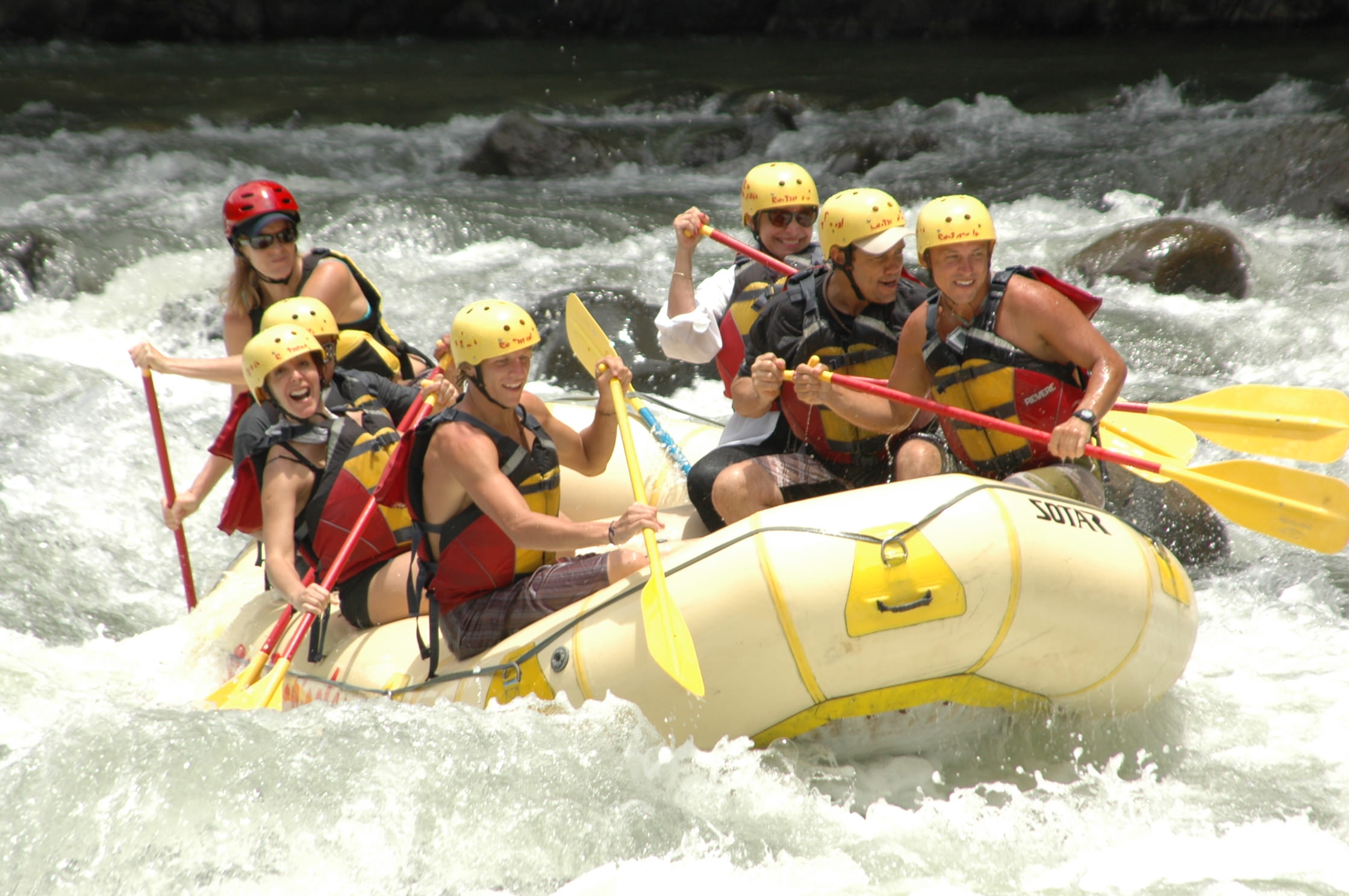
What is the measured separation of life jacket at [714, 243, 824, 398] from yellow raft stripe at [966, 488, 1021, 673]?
1.34 meters

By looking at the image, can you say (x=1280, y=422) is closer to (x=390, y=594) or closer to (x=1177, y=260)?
(x=390, y=594)

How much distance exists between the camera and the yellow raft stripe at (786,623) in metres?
3.09

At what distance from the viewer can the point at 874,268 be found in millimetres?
3738

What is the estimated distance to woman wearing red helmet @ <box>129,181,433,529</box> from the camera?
14.9ft

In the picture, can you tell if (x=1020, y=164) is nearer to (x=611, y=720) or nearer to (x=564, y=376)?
(x=564, y=376)

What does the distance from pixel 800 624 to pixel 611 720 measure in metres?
0.57

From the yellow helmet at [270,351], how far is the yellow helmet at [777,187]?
1490 mm

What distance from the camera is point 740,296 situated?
4395mm

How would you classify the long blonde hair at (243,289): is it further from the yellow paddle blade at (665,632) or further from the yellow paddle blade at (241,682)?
the yellow paddle blade at (665,632)

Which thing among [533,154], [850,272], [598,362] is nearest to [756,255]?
[850,272]

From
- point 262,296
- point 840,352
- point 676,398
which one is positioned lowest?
point 676,398

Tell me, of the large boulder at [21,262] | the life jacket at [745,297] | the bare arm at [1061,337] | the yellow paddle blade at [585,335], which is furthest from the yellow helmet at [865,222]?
the large boulder at [21,262]

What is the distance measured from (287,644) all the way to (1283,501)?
9.95 ft

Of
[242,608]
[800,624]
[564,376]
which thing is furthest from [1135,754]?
[564,376]
